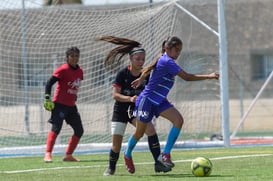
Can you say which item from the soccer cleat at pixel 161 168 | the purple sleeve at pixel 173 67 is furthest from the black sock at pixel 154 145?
the purple sleeve at pixel 173 67

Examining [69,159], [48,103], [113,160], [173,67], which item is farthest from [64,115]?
[173,67]

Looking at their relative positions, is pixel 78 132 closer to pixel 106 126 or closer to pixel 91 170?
pixel 91 170

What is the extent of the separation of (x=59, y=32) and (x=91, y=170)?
24.6ft

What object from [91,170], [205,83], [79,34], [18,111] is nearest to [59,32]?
[79,34]

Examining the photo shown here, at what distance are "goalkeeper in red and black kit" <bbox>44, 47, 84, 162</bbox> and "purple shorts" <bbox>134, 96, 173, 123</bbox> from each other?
357cm

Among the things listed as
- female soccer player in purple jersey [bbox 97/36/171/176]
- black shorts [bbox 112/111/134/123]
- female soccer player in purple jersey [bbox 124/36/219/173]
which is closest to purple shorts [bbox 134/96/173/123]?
female soccer player in purple jersey [bbox 124/36/219/173]

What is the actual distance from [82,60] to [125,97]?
9.61 meters

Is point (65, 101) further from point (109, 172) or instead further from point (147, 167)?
point (109, 172)

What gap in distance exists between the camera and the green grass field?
12.3 meters

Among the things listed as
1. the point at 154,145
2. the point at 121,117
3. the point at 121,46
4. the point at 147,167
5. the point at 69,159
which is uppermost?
the point at 121,46

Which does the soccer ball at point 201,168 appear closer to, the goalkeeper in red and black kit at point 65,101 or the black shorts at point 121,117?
the black shorts at point 121,117

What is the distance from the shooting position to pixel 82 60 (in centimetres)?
2242

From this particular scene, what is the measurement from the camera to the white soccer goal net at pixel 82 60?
19.8m

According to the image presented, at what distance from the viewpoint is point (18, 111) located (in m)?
22.0
